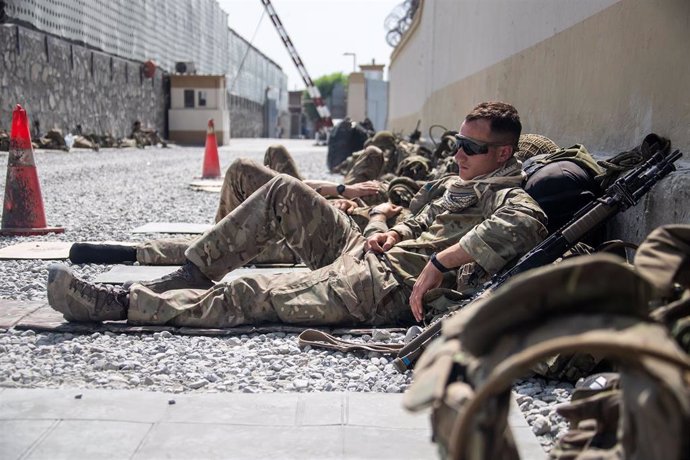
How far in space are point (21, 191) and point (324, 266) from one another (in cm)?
359

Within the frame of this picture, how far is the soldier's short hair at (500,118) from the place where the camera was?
10.4ft

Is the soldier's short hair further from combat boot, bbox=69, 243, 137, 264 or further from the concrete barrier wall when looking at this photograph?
combat boot, bbox=69, 243, 137, 264

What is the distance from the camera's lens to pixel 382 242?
3.51 metres

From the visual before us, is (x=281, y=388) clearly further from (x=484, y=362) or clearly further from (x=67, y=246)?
(x=67, y=246)

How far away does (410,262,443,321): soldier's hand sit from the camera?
2994 millimetres

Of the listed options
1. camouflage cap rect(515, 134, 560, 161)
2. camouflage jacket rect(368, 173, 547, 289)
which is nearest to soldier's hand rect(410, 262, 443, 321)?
camouflage jacket rect(368, 173, 547, 289)

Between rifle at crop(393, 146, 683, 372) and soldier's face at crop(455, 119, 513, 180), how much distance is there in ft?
1.52

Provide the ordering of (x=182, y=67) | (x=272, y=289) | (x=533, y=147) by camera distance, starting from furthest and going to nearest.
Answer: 1. (x=182, y=67)
2. (x=533, y=147)
3. (x=272, y=289)

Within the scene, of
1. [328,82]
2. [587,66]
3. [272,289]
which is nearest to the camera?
[272,289]

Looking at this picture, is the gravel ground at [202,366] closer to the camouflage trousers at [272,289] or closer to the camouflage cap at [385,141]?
the camouflage trousers at [272,289]

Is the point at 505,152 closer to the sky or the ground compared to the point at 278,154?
closer to the sky

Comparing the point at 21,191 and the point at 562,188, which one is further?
the point at 21,191

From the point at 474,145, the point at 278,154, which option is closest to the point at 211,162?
the point at 278,154

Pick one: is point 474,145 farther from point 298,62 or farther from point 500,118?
point 298,62
